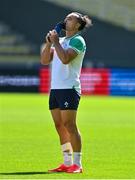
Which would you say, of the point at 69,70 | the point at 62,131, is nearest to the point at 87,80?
the point at 62,131

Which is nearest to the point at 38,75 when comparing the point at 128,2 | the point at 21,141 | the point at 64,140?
the point at 128,2

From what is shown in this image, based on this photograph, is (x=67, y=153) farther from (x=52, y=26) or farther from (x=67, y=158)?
(x=52, y=26)

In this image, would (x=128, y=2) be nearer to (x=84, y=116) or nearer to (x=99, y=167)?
(x=84, y=116)

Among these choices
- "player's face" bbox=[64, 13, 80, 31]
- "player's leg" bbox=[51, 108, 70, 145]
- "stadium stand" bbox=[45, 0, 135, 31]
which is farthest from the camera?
"stadium stand" bbox=[45, 0, 135, 31]

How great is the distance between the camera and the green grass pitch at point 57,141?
10422mm

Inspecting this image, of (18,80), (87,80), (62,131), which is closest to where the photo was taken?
(62,131)

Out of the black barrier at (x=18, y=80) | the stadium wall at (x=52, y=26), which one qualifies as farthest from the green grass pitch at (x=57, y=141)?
the stadium wall at (x=52, y=26)

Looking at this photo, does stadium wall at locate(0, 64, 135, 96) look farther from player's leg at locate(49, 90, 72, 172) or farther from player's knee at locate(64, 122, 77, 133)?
player's knee at locate(64, 122, 77, 133)

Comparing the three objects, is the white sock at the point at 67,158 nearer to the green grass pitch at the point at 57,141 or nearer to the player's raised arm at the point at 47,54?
the green grass pitch at the point at 57,141

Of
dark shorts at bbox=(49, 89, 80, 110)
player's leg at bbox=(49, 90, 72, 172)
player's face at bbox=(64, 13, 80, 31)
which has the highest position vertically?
player's face at bbox=(64, 13, 80, 31)

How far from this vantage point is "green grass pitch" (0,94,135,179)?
1042 centimetres

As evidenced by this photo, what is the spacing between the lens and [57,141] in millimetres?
15250

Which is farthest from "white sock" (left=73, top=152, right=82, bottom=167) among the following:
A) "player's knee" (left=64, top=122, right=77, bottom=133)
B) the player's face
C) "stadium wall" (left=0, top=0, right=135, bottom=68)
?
"stadium wall" (left=0, top=0, right=135, bottom=68)

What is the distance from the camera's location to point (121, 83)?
3450 cm
